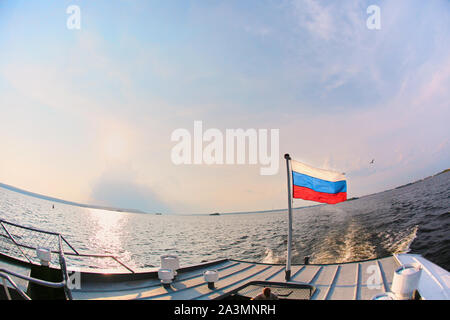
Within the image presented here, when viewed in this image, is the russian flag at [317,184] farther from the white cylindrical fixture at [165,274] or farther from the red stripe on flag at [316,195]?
the white cylindrical fixture at [165,274]

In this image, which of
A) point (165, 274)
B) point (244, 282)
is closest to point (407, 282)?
point (244, 282)

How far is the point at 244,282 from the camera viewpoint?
550cm

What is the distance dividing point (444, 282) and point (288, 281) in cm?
337

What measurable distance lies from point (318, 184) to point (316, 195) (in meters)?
0.40

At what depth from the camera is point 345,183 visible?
23.7 feet

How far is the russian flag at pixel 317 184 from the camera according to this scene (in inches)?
262

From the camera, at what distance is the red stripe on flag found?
6.61m

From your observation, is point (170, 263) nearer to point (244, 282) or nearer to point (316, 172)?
point (244, 282)

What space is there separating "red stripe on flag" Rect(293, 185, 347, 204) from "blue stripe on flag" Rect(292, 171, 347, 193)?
4.3 inches

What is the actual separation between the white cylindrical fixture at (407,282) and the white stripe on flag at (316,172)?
3.79m

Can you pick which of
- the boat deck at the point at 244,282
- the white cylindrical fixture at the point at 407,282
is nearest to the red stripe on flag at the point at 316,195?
the boat deck at the point at 244,282

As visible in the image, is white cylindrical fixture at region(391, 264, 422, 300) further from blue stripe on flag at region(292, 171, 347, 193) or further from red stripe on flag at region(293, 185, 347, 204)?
blue stripe on flag at region(292, 171, 347, 193)

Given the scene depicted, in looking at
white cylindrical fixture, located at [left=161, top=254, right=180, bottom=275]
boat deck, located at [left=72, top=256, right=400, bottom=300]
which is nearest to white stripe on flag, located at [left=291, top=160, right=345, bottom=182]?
boat deck, located at [left=72, top=256, right=400, bottom=300]
